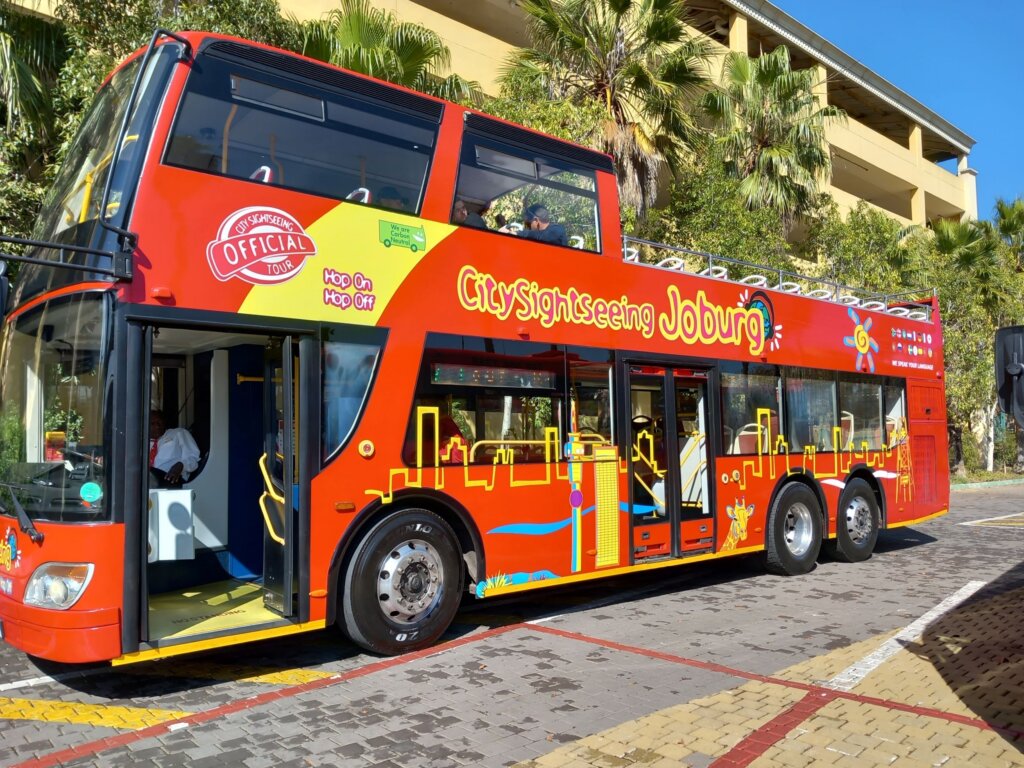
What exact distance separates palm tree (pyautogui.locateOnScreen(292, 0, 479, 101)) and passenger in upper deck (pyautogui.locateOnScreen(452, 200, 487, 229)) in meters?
5.58

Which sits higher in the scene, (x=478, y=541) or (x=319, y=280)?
(x=319, y=280)

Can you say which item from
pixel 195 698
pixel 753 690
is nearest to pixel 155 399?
pixel 195 698

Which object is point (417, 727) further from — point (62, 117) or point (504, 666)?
point (62, 117)

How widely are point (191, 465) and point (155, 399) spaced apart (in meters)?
0.80

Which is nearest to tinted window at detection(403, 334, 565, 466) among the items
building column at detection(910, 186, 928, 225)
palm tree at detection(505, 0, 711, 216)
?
palm tree at detection(505, 0, 711, 216)

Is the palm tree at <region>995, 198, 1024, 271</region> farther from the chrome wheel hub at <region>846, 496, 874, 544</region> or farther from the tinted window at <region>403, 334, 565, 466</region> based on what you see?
the tinted window at <region>403, 334, 565, 466</region>

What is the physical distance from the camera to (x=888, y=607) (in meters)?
8.09

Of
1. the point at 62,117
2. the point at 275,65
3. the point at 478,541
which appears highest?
the point at 62,117

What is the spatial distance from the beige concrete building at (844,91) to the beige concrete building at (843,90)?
0.03m

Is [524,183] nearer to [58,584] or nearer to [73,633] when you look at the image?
[58,584]

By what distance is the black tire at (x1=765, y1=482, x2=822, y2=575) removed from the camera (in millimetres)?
9734

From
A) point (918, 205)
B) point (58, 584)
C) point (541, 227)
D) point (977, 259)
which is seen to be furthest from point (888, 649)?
point (918, 205)

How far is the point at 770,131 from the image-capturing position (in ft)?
63.1

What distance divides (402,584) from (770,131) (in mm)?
16623
